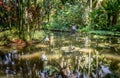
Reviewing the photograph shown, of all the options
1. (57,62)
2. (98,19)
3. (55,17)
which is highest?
(55,17)

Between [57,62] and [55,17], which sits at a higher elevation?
[55,17]

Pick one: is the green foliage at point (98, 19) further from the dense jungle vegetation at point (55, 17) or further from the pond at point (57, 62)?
the pond at point (57, 62)

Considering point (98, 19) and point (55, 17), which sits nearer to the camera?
point (98, 19)

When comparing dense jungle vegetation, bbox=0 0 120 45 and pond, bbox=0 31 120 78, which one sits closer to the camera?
pond, bbox=0 31 120 78

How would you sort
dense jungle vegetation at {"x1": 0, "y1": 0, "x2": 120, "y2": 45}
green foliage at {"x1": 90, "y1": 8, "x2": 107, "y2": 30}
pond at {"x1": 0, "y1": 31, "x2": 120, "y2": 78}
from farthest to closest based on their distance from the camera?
green foliage at {"x1": 90, "y1": 8, "x2": 107, "y2": 30}, dense jungle vegetation at {"x1": 0, "y1": 0, "x2": 120, "y2": 45}, pond at {"x1": 0, "y1": 31, "x2": 120, "y2": 78}

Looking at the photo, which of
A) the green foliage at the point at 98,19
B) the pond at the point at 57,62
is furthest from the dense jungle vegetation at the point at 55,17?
the pond at the point at 57,62

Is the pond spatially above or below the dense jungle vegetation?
below

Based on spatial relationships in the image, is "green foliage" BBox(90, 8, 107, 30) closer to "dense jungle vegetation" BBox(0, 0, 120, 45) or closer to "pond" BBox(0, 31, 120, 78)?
"dense jungle vegetation" BBox(0, 0, 120, 45)

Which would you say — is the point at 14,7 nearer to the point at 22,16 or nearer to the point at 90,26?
the point at 22,16

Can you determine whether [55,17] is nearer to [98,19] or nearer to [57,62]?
[98,19]

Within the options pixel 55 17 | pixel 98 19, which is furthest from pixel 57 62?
pixel 55 17

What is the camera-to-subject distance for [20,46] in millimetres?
10375

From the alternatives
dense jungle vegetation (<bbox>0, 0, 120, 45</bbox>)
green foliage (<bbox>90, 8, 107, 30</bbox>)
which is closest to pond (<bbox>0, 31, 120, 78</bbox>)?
dense jungle vegetation (<bbox>0, 0, 120, 45</bbox>)

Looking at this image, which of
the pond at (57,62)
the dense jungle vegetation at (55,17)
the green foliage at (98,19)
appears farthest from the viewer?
the green foliage at (98,19)
